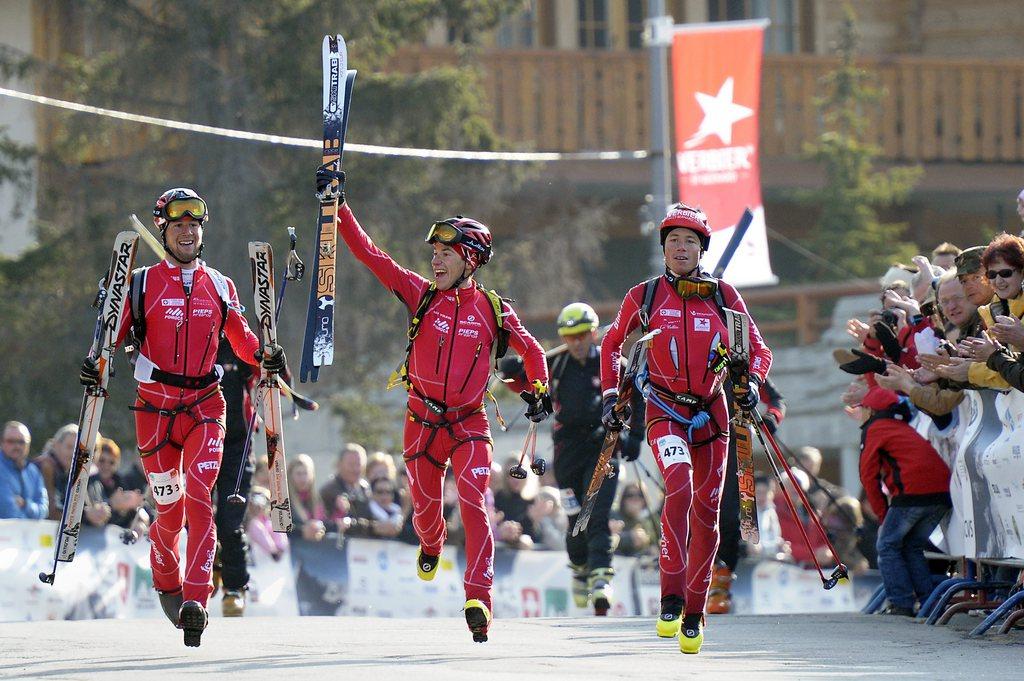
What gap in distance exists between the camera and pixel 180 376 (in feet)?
35.2

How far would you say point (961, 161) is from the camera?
31.5 m

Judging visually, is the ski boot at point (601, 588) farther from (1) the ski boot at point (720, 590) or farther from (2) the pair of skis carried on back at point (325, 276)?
(2) the pair of skis carried on back at point (325, 276)

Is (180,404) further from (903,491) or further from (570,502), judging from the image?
(903,491)

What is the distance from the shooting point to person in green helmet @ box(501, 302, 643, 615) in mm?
14352

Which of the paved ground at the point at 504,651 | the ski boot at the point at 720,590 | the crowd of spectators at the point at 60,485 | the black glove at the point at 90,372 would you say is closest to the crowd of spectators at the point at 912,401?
the paved ground at the point at 504,651

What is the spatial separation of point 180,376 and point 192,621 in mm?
1344

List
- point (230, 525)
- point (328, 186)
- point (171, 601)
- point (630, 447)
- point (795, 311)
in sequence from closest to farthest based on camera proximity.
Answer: point (328, 186)
point (171, 601)
point (230, 525)
point (630, 447)
point (795, 311)

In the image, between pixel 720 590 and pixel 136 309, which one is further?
pixel 720 590

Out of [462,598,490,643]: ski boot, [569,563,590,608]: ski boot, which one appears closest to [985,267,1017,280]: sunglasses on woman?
[462,598,490,643]: ski boot

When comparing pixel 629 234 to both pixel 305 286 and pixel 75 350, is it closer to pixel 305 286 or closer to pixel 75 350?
pixel 305 286

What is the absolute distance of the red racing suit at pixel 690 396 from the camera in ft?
34.5

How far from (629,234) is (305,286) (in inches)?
359

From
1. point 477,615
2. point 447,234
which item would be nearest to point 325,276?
point 447,234

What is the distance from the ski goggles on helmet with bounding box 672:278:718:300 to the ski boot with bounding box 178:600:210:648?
3.03 meters
